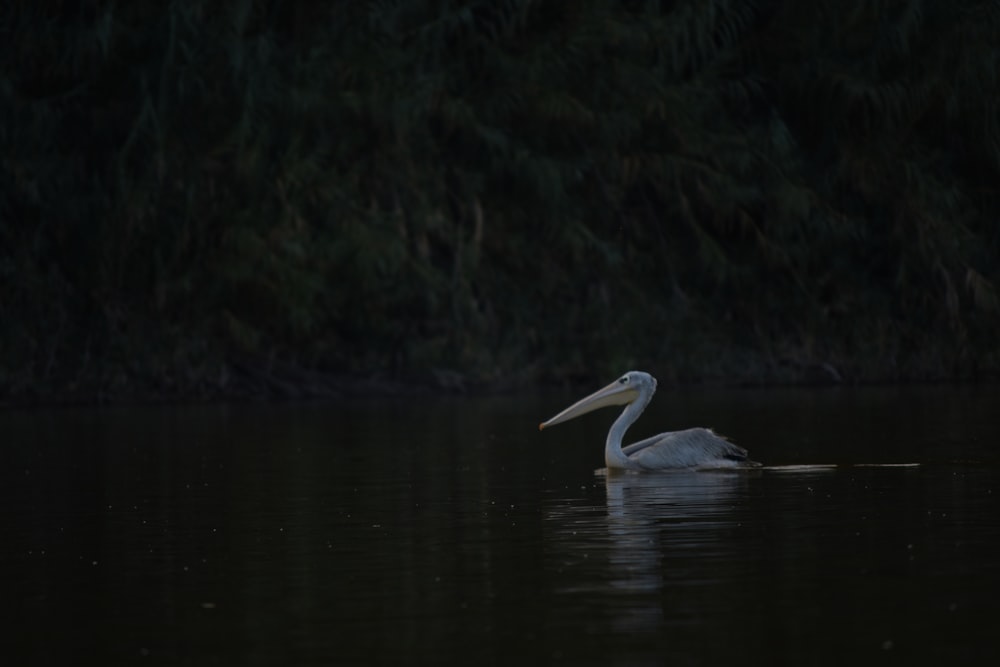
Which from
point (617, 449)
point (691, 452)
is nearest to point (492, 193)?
point (617, 449)

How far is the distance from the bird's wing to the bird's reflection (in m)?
0.18

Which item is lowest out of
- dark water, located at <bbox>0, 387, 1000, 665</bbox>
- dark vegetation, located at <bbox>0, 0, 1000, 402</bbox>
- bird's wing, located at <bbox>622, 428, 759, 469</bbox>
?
dark water, located at <bbox>0, 387, 1000, 665</bbox>

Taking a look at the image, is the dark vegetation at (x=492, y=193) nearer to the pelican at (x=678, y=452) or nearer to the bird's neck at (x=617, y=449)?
the bird's neck at (x=617, y=449)

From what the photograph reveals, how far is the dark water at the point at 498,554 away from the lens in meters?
8.22

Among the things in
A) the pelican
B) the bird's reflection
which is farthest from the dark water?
the pelican

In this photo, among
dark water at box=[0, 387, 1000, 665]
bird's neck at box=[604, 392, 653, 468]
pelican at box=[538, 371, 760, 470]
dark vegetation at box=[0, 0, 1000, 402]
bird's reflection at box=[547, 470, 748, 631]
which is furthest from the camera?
dark vegetation at box=[0, 0, 1000, 402]

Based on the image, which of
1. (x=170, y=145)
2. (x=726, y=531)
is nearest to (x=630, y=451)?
(x=726, y=531)

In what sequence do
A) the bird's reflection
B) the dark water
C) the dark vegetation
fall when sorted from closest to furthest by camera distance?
the dark water, the bird's reflection, the dark vegetation

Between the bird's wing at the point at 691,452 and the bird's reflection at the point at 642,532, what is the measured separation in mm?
177

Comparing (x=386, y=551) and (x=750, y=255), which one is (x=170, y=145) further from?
(x=386, y=551)

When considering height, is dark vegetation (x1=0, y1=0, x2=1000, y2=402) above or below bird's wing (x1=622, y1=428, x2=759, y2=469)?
above

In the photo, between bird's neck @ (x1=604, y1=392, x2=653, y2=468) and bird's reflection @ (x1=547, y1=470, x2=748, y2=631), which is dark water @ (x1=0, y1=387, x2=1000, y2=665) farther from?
bird's neck @ (x1=604, y1=392, x2=653, y2=468)

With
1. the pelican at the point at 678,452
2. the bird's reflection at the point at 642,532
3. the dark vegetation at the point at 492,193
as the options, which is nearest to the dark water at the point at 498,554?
the bird's reflection at the point at 642,532

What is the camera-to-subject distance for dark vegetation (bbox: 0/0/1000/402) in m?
31.0
